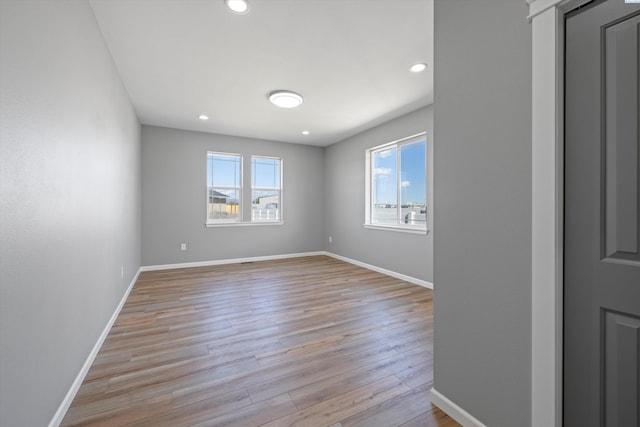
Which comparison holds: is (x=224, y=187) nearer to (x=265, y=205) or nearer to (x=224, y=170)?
(x=224, y=170)

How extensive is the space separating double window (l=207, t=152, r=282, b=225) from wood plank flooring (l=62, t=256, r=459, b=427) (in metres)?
2.20

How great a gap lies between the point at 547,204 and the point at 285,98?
3.04 meters

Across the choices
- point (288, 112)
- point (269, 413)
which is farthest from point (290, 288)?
point (288, 112)

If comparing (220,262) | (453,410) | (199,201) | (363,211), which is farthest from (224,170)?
(453,410)

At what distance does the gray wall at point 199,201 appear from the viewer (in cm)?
492

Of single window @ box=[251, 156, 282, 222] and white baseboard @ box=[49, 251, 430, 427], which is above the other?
single window @ box=[251, 156, 282, 222]

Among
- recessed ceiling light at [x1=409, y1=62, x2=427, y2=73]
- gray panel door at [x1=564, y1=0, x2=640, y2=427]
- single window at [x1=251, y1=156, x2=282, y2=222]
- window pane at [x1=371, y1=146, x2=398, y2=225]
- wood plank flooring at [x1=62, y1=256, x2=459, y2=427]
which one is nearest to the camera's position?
gray panel door at [x1=564, y1=0, x2=640, y2=427]

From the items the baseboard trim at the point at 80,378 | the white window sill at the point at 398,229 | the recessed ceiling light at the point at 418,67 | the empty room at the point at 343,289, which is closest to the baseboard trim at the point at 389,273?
the empty room at the point at 343,289

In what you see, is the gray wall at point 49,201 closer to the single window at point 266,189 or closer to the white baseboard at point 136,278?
the white baseboard at point 136,278

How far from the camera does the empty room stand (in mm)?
1018

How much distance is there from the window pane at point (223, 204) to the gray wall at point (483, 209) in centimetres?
482

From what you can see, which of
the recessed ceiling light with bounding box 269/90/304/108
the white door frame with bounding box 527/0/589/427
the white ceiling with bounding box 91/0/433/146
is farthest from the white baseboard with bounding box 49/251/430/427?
the recessed ceiling light with bounding box 269/90/304/108

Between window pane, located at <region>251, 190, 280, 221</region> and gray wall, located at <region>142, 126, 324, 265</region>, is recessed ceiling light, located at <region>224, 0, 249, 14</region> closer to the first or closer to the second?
gray wall, located at <region>142, 126, 324, 265</region>

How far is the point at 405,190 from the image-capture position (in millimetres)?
4477
